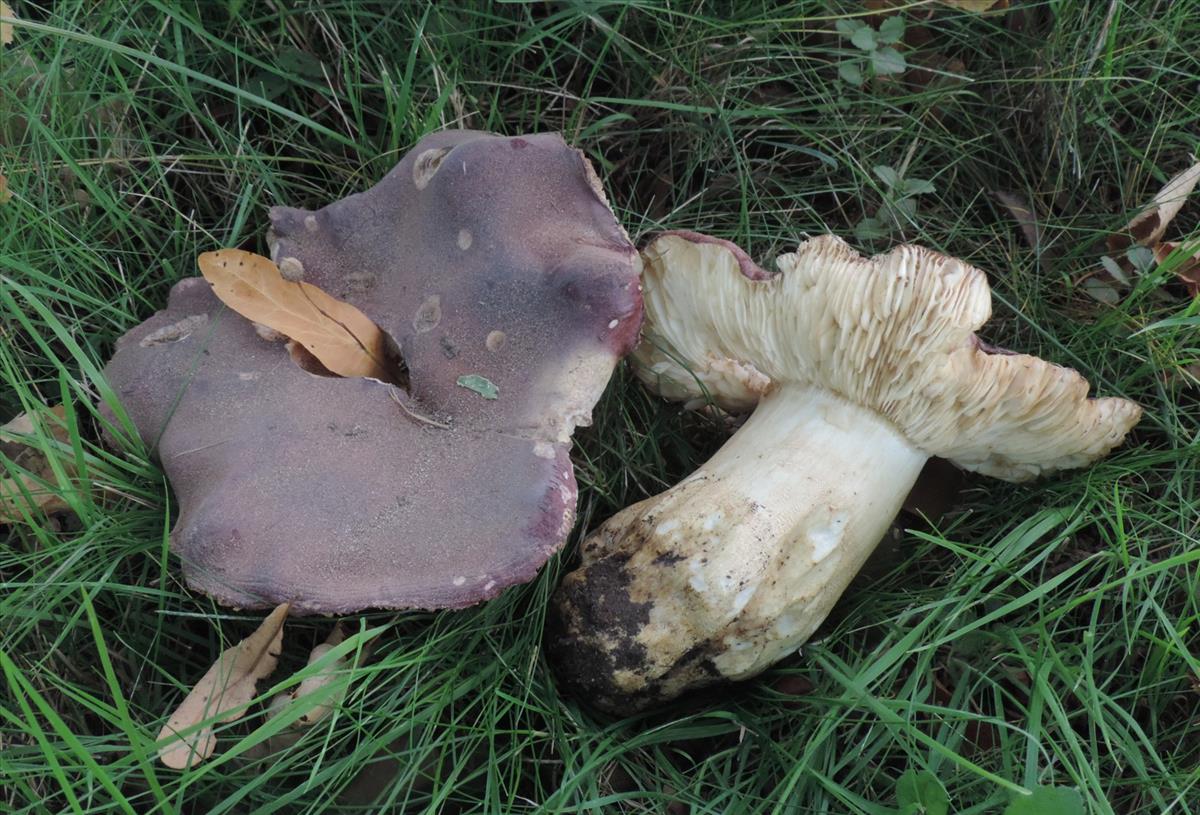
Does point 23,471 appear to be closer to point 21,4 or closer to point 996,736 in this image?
point 21,4

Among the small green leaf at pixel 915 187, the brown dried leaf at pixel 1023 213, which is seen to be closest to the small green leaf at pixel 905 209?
the small green leaf at pixel 915 187

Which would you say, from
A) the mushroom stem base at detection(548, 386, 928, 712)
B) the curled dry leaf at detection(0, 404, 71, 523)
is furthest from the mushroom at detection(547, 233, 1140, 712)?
the curled dry leaf at detection(0, 404, 71, 523)

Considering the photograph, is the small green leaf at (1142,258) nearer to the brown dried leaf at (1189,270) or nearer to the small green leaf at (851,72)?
the brown dried leaf at (1189,270)

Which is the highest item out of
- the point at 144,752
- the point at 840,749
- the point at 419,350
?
the point at 419,350

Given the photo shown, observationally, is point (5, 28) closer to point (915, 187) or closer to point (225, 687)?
point (225, 687)

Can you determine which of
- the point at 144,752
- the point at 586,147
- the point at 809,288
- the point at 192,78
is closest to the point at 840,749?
the point at 809,288

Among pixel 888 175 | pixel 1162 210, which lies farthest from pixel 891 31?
pixel 1162 210
